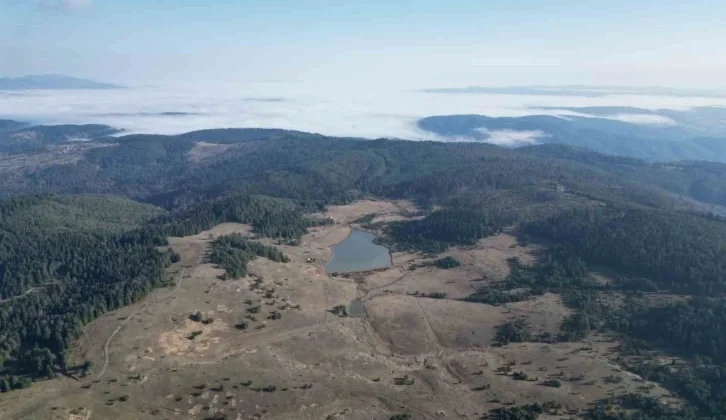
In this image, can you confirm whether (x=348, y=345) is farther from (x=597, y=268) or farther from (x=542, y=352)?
(x=597, y=268)

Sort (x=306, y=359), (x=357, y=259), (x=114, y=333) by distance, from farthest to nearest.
Answer: (x=357, y=259)
(x=114, y=333)
(x=306, y=359)

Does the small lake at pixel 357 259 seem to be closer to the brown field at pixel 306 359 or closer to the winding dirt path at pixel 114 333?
the brown field at pixel 306 359

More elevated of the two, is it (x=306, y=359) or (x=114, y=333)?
(x=114, y=333)

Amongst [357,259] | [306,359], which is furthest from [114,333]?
[357,259]

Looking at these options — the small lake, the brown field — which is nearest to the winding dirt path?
the brown field

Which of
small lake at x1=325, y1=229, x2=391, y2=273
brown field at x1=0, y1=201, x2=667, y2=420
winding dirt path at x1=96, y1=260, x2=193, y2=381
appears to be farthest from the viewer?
small lake at x1=325, y1=229, x2=391, y2=273

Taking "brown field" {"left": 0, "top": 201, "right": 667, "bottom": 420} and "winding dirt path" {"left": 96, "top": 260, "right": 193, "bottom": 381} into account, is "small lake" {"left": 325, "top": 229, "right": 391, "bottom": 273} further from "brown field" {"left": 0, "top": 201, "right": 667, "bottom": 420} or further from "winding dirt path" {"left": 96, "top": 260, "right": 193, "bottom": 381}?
"winding dirt path" {"left": 96, "top": 260, "right": 193, "bottom": 381}

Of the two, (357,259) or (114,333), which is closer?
(114,333)

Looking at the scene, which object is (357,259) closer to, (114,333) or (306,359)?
(306,359)

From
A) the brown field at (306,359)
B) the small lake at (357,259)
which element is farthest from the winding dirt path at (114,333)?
the small lake at (357,259)
